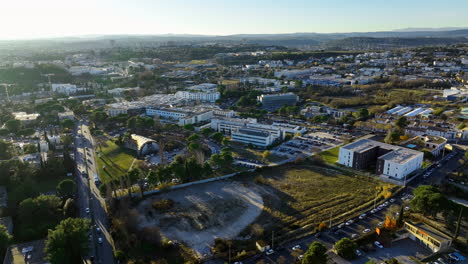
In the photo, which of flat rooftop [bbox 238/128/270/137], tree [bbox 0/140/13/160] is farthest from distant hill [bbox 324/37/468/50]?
tree [bbox 0/140/13/160]

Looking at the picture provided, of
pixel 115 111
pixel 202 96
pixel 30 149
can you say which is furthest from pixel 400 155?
pixel 115 111

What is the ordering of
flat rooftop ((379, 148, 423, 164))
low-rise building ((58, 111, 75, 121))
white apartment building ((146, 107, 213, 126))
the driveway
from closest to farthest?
the driveway
flat rooftop ((379, 148, 423, 164))
white apartment building ((146, 107, 213, 126))
low-rise building ((58, 111, 75, 121))

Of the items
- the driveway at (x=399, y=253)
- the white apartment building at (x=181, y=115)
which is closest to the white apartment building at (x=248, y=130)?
the white apartment building at (x=181, y=115)

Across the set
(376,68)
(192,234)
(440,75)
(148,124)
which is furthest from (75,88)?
(440,75)

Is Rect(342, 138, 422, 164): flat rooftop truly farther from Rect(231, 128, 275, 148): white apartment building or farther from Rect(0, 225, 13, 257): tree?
Rect(0, 225, 13, 257): tree

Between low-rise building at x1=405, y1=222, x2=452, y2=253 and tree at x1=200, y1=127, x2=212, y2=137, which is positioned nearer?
low-rise building at x1=405, y1=222, x2=452, y2=253
